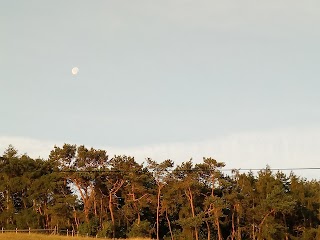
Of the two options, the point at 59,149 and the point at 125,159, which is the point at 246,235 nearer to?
the point at 125,159

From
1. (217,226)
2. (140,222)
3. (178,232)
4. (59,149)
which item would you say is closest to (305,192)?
(217,226)

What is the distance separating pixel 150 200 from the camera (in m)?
92.5

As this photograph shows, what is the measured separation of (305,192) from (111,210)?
1655 inches

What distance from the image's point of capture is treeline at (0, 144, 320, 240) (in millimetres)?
89250

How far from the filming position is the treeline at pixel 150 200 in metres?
89.2

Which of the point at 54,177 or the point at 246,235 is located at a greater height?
the point at 54,177

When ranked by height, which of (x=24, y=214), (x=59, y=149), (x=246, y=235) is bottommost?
(x=246, y=235)

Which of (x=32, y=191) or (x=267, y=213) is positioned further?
(x=32, y=191)

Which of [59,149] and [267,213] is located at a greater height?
[59,149]

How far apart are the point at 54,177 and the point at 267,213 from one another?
144ft

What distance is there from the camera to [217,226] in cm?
9169

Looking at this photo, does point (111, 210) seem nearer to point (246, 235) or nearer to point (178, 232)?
point (178, 232)

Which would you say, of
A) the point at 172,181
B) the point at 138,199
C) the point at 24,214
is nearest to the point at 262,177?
the point at 172,181

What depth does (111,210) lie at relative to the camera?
9019cm
